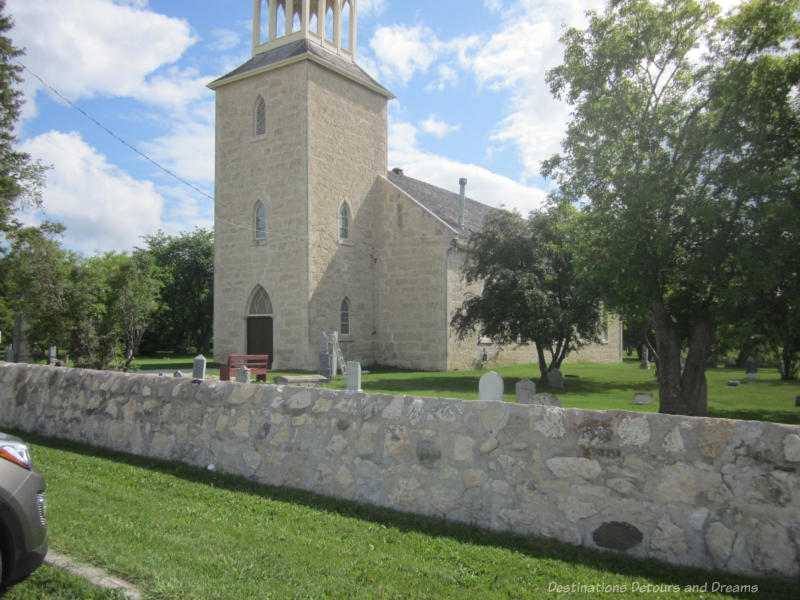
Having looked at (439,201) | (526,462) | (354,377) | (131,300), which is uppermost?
(439,201)

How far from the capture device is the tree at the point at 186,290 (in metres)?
45.5

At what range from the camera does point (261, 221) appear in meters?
25.3

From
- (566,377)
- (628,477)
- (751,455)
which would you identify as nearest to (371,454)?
(628,477)

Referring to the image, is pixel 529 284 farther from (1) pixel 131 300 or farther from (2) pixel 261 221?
(1) pixel 131 300

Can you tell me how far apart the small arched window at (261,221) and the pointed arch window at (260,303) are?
89.9 inches

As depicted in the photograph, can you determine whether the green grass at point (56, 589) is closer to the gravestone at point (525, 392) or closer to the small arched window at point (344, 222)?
the gravestone at point (525, 392)

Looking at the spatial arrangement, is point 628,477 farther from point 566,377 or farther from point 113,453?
point 566,377

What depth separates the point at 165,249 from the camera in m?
47.0

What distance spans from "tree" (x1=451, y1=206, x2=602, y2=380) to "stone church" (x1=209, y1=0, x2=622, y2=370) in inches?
159

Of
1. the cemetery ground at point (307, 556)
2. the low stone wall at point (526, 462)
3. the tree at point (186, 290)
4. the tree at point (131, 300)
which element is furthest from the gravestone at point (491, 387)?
the tree at point (186, 290)

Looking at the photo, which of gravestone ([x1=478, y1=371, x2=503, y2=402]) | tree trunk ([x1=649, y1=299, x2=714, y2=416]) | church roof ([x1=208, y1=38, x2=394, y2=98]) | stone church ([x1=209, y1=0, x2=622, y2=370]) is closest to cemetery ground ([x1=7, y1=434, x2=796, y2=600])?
gravestone ([x1=478, y1=371, x2=503, y2=402])

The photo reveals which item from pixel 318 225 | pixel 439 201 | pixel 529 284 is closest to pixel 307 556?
pixel 529 284

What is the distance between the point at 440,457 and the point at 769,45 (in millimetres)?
11314

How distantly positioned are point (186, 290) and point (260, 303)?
77.2 ft
